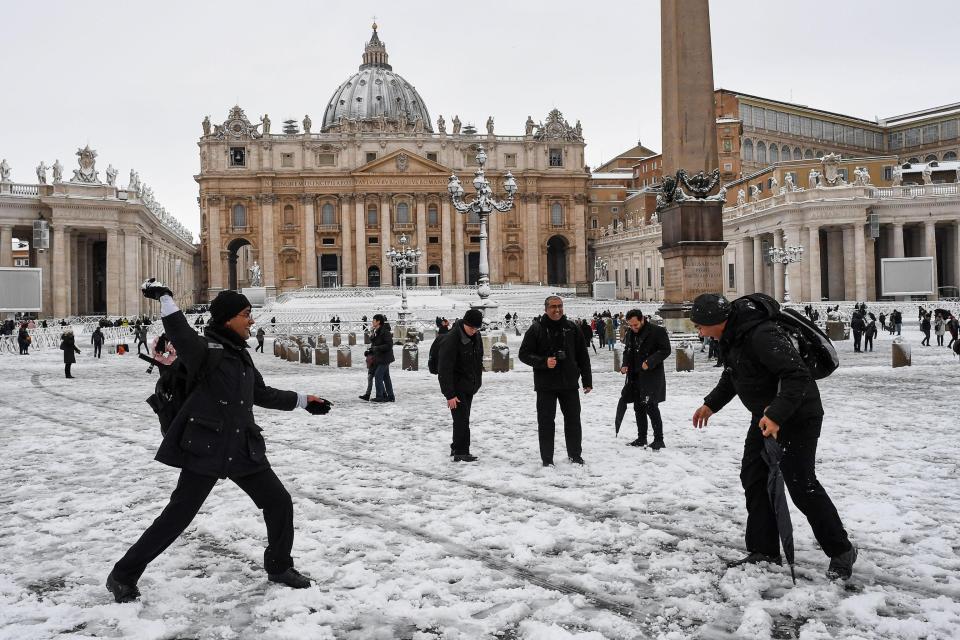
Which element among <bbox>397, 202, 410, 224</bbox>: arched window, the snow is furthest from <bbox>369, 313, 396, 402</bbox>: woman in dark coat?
<bbox>397, 202, 410, 224</bbox>: arched window

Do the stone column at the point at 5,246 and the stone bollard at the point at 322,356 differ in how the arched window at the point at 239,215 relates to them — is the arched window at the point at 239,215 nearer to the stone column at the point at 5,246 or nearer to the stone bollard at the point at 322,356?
the stone column at the point at 5,246

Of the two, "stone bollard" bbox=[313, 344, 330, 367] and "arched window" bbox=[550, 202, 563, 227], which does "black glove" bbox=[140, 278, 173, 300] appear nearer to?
"stone bollard" bbox=[313, 344, 330, 367]

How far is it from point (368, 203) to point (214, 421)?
78.3m

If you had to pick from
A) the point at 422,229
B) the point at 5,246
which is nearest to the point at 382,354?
the point at 5,246

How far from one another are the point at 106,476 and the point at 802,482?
617 cm

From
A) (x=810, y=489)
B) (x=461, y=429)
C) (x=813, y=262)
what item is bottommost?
(x=461, y=429)

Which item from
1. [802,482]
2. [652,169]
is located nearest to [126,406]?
[802,482]

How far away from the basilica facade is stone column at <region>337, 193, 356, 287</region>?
11 centimetres

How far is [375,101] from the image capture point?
104 m

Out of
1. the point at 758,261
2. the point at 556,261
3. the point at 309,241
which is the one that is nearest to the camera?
the point at 758,261

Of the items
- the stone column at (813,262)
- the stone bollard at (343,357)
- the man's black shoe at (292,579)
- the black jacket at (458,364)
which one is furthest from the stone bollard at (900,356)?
the stone column at (813,262)

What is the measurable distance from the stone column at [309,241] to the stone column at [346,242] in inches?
111

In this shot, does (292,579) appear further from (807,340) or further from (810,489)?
(807,340)

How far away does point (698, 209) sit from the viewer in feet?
60.1
